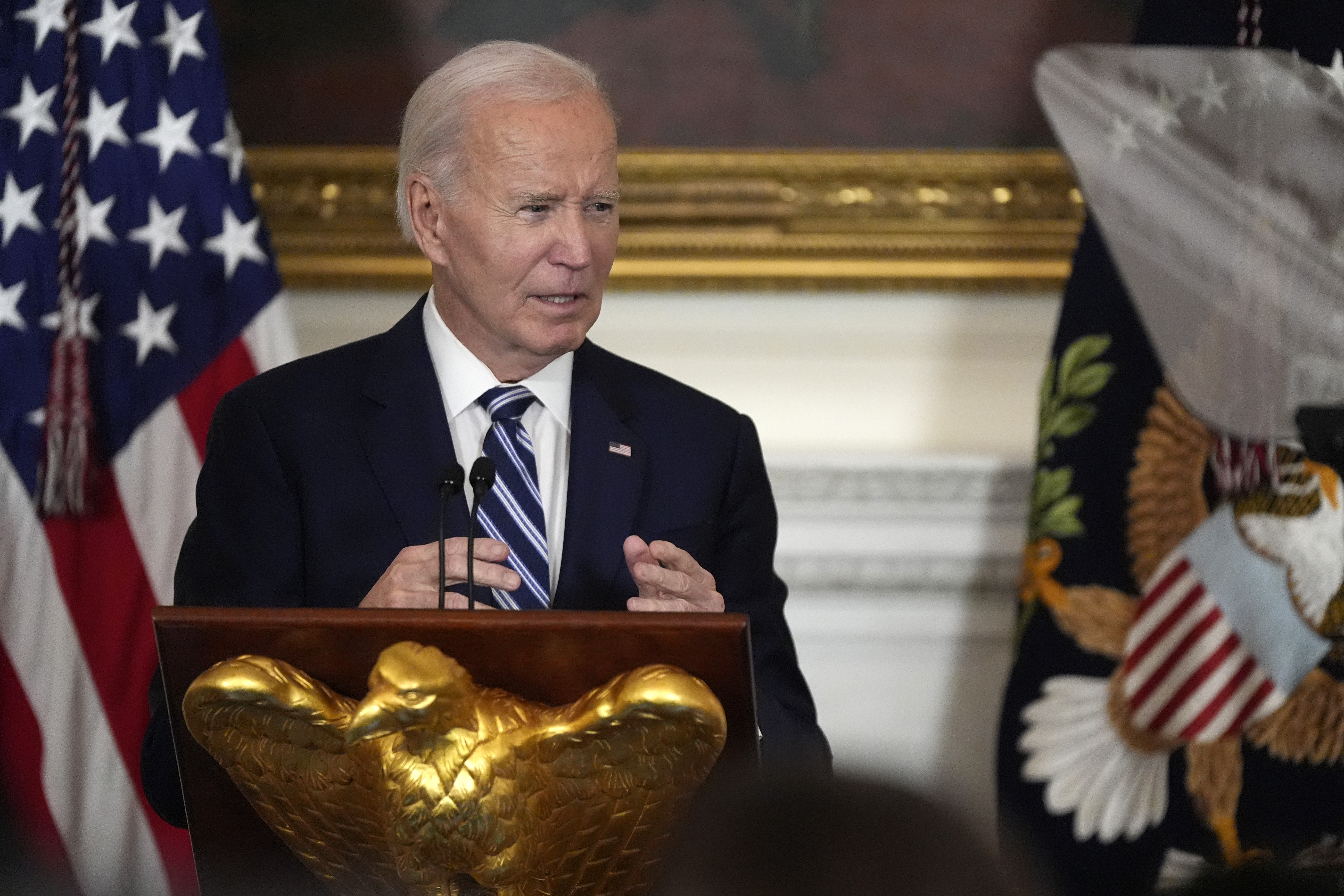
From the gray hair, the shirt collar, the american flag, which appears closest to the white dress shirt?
the shirt collar

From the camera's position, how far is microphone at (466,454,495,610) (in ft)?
6.02

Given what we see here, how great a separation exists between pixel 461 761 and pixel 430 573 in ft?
1.08

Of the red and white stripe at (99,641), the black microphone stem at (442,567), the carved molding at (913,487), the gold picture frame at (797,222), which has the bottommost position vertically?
the red and white stripe at (99,641)

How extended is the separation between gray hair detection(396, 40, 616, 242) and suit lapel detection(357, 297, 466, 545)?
264 millimetres

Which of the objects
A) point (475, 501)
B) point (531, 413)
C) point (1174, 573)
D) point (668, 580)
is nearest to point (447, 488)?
→ point (475, 501)

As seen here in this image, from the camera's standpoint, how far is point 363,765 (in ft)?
5.35

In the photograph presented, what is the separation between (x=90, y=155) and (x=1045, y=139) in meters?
2.15

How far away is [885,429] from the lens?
3754 millimetres

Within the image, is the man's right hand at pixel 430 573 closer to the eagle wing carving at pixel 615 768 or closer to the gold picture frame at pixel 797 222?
the eagle wing carving at pixel 615 768

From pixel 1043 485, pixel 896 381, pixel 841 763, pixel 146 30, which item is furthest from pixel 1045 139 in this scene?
pixel 841 763

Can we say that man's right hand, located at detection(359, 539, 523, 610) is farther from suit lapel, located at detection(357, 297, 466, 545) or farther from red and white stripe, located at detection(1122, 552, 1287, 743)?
red and white stripe, located at detection(1122, 552, 1287, 743)

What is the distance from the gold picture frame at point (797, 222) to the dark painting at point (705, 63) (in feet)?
0.20

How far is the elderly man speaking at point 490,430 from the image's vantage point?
2246 millimetres

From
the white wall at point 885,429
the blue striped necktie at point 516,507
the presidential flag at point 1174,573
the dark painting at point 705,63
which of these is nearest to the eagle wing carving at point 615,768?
the blue striped necktie at point 516,507
